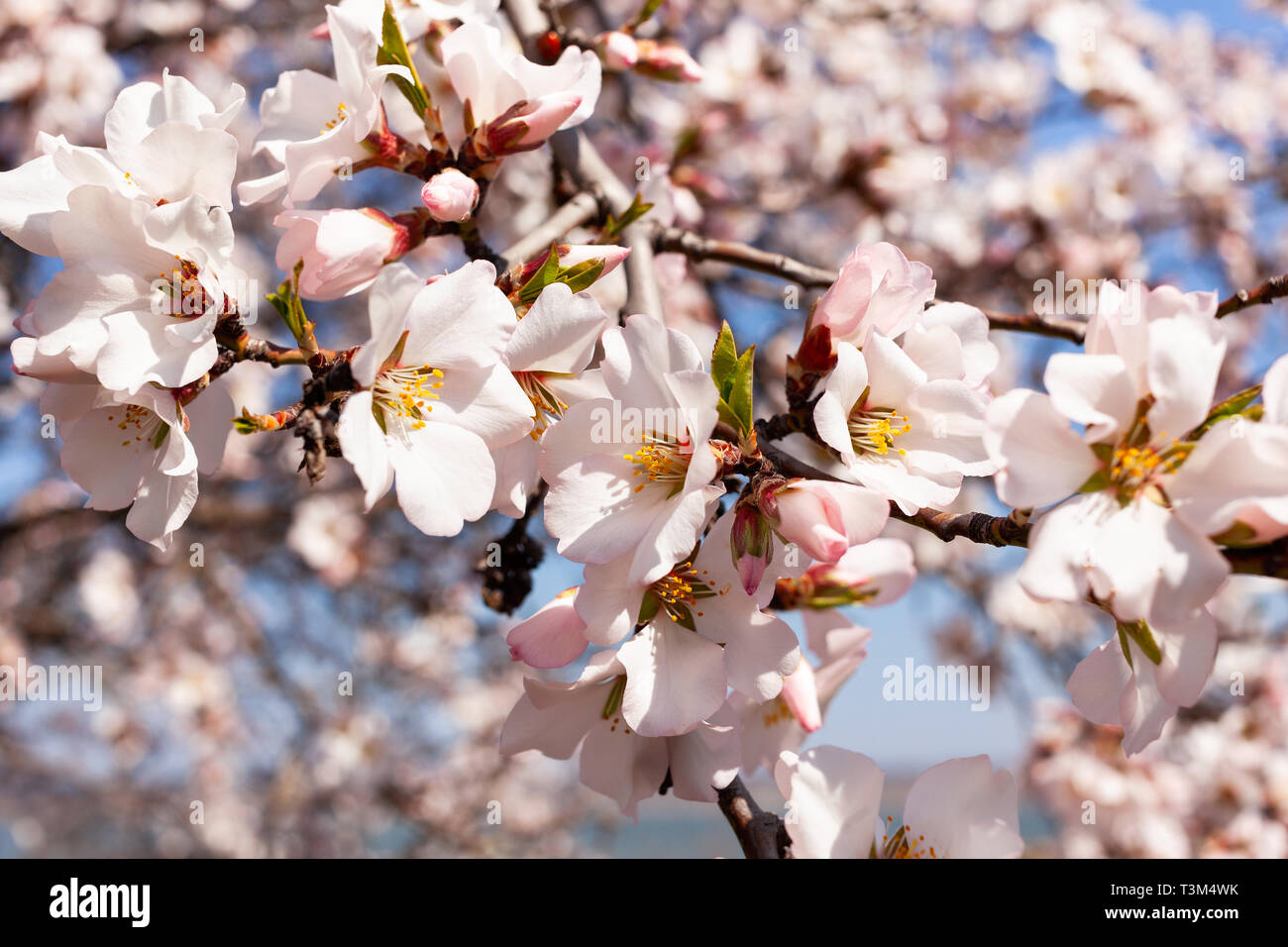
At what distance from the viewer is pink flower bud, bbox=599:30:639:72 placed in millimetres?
1414

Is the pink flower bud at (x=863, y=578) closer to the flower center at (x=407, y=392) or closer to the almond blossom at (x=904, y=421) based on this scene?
the almond blossom at (x=904, y=421)

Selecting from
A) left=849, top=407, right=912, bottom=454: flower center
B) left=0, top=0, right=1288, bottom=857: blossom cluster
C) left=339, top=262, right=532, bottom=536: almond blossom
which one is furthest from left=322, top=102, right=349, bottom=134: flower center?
left=849, top=407, right=912, bottom=454: flower center

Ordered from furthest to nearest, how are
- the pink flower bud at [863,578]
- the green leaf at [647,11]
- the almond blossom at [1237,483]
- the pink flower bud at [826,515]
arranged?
the green leaf at [647,11] → the pink flower bud at [863,578] → the pink flower bud at [826,515] → the almond blossom at [1237,483]

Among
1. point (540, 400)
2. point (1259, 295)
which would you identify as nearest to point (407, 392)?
point (540, 400)

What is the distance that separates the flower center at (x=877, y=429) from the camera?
0.88 meters

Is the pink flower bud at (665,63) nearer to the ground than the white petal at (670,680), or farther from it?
farther from it

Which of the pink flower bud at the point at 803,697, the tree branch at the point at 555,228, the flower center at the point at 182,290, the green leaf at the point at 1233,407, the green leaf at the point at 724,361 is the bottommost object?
the pink flower bud at the point at 803,697

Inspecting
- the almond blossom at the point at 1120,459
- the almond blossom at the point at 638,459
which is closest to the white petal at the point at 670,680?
the almond blossom at the point at 638,459

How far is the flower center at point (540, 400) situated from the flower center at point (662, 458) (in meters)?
0.11

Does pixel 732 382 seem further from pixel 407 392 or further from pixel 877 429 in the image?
pixel 407 392

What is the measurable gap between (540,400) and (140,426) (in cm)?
42

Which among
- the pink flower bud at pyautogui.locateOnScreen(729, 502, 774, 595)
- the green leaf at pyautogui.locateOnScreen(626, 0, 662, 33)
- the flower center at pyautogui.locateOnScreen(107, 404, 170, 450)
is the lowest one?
the flower center at pyautogui.locateOnScreen(107, 404, 170, 450)

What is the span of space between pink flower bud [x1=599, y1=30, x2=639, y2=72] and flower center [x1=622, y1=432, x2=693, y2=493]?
849 mm

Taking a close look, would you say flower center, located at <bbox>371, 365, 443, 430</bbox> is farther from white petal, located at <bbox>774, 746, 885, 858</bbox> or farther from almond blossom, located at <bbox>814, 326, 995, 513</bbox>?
white petal, located at <bbox>774, 746, 885, 858</bbox>
